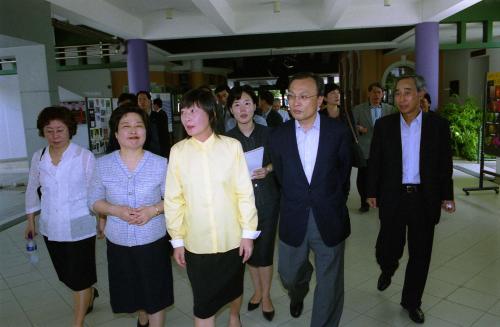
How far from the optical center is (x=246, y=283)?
3.38 metres

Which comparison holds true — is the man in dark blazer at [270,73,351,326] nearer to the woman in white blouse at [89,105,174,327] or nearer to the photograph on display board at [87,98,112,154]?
the woman in white blouse at [89,105,174,327]

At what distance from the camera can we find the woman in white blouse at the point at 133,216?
2064mm

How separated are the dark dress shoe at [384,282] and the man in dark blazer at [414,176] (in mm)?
288

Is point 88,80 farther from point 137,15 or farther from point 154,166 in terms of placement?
point 154,166

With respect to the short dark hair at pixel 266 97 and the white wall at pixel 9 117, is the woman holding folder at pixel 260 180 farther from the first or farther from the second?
the white wall at pixel 9 117

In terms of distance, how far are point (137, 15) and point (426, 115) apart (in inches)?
248

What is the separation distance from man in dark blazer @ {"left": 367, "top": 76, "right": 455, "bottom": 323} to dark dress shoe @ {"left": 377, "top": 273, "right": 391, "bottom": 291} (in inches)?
11.3

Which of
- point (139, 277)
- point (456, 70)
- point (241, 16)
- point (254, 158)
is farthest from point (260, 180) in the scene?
point (456, 70)

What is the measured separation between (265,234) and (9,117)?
494 inches

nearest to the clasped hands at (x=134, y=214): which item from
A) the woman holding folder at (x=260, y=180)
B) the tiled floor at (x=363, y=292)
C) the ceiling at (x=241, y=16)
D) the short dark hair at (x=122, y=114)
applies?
the short dark hair at (x=122, y=114)

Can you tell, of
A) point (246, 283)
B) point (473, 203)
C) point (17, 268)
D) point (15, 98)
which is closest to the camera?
point (246, 283)

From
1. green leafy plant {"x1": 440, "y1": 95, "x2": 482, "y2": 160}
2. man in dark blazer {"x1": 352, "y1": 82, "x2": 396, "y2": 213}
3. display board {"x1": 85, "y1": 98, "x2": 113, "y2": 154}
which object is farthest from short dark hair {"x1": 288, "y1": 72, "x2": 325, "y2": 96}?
green leafy plant {"x1": 440, "y1": 95, "x2": 482, "y2": 160}

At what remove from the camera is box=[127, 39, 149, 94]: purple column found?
25.3ft

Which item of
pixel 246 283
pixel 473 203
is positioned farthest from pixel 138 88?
pixel 473 203
